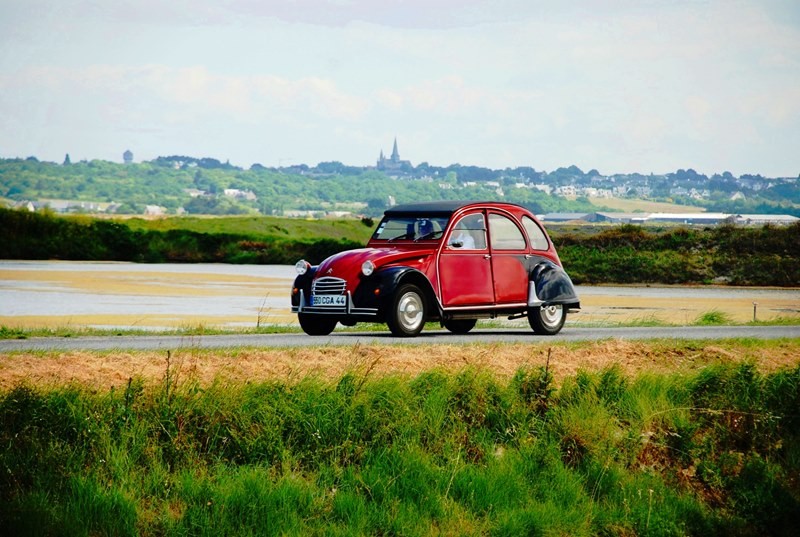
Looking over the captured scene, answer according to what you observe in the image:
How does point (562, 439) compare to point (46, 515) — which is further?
point (562, 439)

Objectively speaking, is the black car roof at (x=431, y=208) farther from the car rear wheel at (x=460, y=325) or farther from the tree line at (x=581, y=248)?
the tree line at (x=581, y=248)

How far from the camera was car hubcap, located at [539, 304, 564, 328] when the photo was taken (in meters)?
24.9

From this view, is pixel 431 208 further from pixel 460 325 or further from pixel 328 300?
pixel 460 325

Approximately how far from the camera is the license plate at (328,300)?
2239 centimetres

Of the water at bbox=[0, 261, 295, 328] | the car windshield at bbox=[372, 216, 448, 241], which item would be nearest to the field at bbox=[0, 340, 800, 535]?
the car windshield at bbox=[372, 216, 448, 241]

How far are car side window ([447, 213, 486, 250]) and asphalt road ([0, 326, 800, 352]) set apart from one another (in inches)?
70.6

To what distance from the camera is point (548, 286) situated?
2450 cm

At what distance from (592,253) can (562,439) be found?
5713cm

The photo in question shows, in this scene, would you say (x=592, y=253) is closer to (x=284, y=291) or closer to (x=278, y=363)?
(x=284, y=291)

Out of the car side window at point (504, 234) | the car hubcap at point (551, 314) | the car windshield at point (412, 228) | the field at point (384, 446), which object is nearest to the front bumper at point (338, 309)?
the car windshield at point (412, 228)

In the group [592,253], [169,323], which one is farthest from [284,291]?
[592,253]

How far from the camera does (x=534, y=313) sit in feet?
81.1

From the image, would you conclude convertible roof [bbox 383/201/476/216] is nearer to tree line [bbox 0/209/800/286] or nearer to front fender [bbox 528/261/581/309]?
front fender [bbox 528/261/581/309]

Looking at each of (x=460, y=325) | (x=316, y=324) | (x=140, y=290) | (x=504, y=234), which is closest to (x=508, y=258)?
(x=504, y=234)
